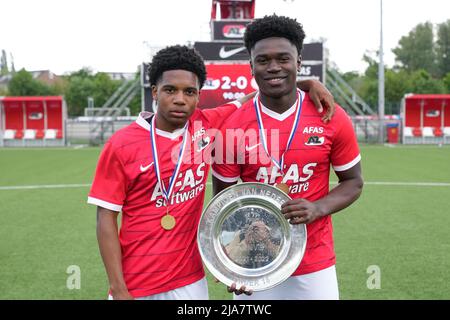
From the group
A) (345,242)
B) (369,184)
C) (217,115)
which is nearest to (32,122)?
(369,184)

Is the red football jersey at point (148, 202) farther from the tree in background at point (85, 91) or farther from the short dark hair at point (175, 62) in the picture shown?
the tree in background at point (85, 91)

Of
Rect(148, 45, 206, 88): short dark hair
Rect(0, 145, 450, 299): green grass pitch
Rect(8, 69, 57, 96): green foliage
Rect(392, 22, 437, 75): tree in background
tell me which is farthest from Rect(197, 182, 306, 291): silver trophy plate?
Rect(392, 22, 437, 75): tree in background

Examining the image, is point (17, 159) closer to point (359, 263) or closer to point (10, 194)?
point (10, 194)

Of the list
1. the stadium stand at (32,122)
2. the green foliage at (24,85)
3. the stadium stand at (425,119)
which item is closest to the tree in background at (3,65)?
the green foliage at (24,85)

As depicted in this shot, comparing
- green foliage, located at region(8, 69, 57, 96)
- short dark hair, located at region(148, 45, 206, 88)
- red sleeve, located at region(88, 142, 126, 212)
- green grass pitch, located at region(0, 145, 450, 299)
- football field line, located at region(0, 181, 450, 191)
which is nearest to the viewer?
red sleeve, located at region(88, 142, 126, 212)

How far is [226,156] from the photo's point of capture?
2924 millimetres

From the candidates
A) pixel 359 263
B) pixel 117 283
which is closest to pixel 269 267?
pixel 117 283

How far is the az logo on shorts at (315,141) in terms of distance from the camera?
2.82m

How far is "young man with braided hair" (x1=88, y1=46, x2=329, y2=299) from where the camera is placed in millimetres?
2619

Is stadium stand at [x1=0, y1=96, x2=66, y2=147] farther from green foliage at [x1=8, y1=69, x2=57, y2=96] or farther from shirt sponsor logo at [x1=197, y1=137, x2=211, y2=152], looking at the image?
shirt sponsor logo at [x1=197, y1=137, x2=211, y2=152]

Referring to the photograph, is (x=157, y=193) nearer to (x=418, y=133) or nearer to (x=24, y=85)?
(x=418, y=133)

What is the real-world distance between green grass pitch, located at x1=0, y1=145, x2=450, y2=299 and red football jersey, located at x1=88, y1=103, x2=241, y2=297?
226cm

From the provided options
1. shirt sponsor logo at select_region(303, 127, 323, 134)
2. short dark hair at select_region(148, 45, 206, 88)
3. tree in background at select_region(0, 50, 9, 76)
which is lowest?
shirt sponsor logo at select_region(303, 127, 323, 134)
